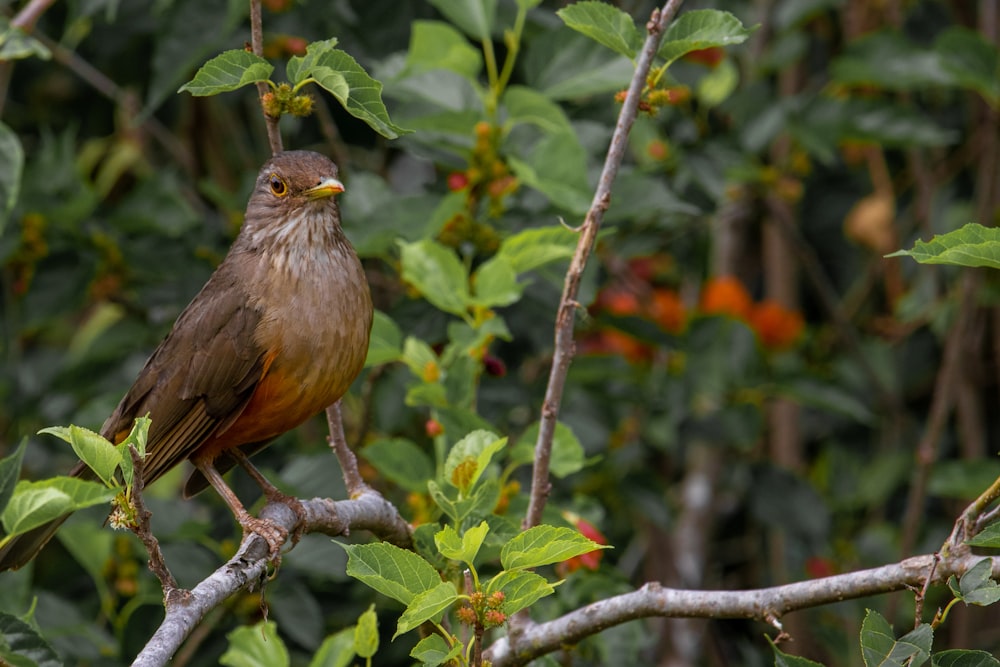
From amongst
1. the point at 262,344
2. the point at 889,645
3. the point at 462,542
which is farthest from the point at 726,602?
the point at 262,344

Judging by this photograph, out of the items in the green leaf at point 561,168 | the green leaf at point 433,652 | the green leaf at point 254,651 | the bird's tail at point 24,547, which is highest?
the green leaf at point 561,168

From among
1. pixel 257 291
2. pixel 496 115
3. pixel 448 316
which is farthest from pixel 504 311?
pixel 257 291

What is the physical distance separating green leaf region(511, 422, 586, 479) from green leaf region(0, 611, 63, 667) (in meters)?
1.39

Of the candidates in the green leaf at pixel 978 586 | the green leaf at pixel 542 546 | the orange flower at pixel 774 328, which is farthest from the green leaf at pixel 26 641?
the orange flower at pixel 774 328

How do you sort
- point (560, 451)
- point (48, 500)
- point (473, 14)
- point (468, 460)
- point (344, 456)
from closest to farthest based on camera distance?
point (48, 500), point (468, 460), point (344, 456), point (560, 451), point (473, 14)

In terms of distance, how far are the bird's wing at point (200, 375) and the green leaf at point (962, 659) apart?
1908 mm

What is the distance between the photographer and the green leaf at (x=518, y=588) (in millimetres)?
2566

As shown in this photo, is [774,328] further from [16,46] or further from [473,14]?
[16,46]

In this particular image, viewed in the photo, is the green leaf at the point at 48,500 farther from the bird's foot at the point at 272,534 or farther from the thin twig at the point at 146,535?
the bird's foot at the point at 272,534

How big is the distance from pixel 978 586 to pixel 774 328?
369 centimetres

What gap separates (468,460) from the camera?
2.98 m

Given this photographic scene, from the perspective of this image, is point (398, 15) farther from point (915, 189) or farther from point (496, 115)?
point (915, 189)

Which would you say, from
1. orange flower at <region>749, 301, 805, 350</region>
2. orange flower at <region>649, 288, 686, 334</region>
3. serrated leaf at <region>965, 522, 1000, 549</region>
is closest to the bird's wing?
serrated leaf at <region>965, 522, 1000, 549</region>

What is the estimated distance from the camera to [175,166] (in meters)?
5.85
